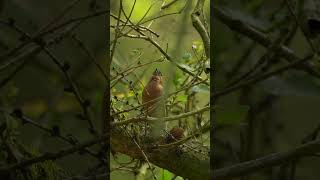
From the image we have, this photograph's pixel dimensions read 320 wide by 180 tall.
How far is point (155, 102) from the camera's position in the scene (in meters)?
1.16

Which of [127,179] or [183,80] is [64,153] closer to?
[127,179]

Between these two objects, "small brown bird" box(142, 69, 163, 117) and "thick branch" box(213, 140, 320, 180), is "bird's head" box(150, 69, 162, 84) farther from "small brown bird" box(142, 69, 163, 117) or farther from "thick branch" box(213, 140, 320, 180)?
"thick branch" box(213, 140, 320, 180)

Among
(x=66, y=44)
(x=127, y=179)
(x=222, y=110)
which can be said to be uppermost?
(x=66, y=44)

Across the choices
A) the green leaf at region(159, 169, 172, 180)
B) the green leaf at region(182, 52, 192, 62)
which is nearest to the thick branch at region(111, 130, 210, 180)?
Result: the green leaf at region(159, 169, 172, 180)

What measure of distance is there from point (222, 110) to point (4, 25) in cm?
37

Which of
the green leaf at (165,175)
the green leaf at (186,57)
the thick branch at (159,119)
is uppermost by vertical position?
the green leaf at (186,57)

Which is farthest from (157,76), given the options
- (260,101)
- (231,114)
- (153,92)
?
(260,101)

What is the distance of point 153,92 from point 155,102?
19 mm

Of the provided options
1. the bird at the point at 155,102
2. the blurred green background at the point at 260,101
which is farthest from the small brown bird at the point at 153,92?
the blurred green background at the point at 260,101

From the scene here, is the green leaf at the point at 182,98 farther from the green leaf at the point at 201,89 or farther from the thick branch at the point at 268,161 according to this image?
the thick branch at the point at 268,161

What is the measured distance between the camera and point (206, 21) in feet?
3.79

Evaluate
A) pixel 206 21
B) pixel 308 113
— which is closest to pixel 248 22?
pixel 206 21

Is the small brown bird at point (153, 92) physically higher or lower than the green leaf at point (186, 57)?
lower

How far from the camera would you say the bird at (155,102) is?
3.77ft
